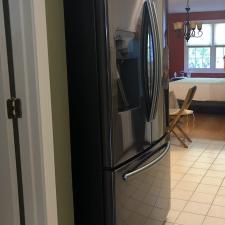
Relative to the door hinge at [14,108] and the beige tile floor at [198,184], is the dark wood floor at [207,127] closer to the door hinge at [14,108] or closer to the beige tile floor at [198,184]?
the beige tile floor at [198,184]

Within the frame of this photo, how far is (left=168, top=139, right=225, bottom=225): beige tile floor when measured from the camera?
2.63 m

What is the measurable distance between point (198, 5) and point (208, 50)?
1451mm

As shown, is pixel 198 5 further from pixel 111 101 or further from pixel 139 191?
pixel 111 101

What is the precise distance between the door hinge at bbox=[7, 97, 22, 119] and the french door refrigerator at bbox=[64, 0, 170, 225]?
0.99 feet

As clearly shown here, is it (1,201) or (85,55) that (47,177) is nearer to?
(1,201)

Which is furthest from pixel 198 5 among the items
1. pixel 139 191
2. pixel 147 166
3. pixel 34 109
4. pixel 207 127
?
pixel 34 109

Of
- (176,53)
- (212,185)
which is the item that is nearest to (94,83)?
(212,185)

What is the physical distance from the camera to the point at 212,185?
3260 millimetres

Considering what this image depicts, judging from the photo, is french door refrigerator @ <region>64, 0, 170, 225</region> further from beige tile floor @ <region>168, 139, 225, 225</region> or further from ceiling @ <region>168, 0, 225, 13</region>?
ceiling @ <region>168, 0, 225, 13</region>

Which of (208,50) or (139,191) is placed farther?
(208,50)

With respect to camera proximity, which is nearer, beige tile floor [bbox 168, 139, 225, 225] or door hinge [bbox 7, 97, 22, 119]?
door hinge [bbox 7, 97, 22, 119]

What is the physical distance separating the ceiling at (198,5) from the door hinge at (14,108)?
5.94 metres

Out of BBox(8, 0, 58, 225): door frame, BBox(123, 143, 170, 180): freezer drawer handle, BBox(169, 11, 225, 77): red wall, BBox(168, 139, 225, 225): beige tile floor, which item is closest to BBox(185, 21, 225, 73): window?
BBox(169, 11, 225, 77): red wall

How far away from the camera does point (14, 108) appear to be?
4.98 ft
